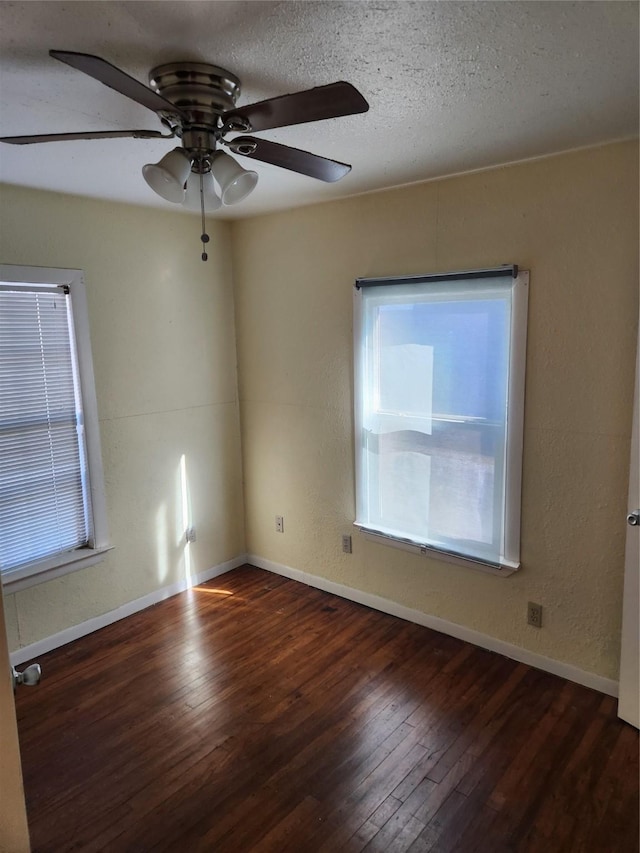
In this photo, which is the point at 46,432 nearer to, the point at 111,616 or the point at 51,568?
the point at 51,568

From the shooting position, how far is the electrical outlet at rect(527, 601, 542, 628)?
8.76 feet

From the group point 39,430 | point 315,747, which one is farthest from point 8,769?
point 39,430

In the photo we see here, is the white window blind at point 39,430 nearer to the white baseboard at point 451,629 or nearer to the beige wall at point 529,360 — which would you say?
the beige wall at point 529,360

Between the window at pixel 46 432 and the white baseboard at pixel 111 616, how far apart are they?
35cm

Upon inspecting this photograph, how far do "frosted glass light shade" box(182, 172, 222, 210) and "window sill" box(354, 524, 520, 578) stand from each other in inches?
80.5

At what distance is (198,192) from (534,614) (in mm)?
2379

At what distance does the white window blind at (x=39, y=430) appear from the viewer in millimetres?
2717

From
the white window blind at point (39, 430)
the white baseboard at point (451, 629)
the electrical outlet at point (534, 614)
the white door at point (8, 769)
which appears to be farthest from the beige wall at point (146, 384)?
the electrical outlet at point (534, 614)

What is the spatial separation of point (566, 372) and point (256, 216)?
214 centimetres

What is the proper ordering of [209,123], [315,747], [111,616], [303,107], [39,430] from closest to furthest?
[303,107], [209,123], [315,747], [39,430], [111,616]

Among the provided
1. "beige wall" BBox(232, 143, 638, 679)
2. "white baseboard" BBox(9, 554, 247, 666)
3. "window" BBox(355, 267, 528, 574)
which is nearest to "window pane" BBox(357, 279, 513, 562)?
"window" BBox(355, 267, 528, 574)

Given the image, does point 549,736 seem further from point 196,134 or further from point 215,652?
point 196,134

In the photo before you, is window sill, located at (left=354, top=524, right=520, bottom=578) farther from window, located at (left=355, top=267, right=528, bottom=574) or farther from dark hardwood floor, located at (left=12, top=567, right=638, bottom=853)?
dark hardwood floor, located at (left=12, top=567, right=638, bottom=853)

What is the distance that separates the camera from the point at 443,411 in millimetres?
2855
